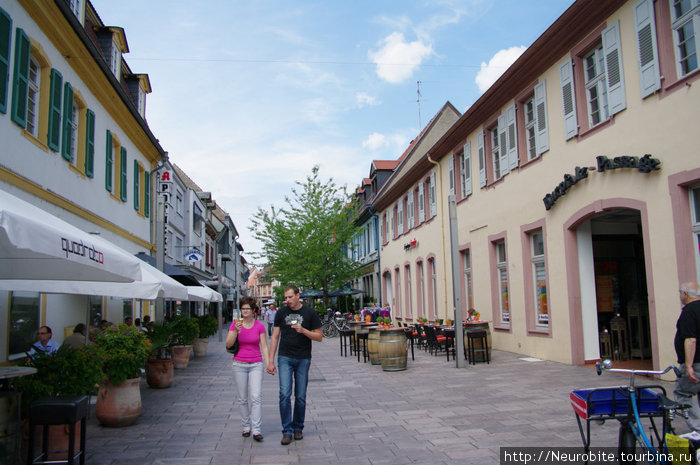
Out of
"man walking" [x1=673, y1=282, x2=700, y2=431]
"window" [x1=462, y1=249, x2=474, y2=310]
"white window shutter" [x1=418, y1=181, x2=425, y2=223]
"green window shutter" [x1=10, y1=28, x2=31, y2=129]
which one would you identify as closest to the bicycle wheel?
"man walking" [x1=673, y1=282, x2=700, y2=431]

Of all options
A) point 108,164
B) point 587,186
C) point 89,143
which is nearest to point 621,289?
point 587,186

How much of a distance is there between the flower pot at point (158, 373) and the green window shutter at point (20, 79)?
4876mm

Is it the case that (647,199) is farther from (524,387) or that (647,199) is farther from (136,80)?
(136,80)

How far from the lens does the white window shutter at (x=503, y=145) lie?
15.4 metres

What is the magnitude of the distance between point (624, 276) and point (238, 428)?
9.91 m

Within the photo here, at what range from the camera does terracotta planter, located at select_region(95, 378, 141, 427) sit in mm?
7465

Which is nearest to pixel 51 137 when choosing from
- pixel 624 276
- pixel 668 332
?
pixel 668 332

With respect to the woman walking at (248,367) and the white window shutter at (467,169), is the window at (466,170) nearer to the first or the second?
the white window shutter at (467,169)

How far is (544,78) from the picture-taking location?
43.8ft

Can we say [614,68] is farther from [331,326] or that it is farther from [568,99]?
[331,326]

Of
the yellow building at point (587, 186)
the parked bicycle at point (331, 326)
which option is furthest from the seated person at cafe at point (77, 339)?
the parked bicycle at point (331, 326)

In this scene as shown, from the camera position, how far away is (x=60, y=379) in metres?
5.90

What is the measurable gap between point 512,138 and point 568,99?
285 cm

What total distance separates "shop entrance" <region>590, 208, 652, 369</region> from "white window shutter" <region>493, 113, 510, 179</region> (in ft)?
10.2
